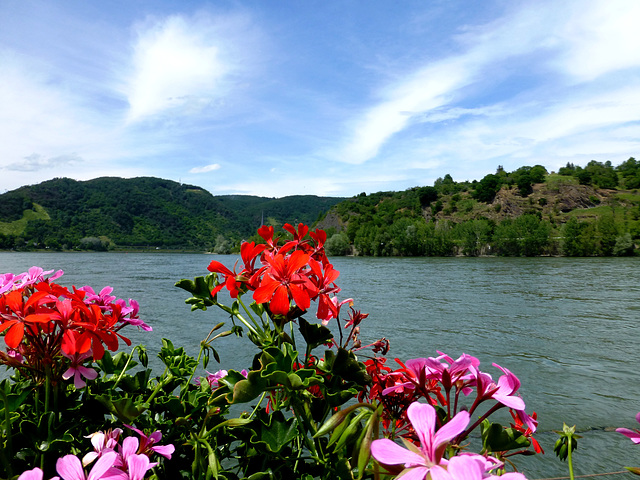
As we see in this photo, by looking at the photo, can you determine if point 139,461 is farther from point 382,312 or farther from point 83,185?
point 83,185

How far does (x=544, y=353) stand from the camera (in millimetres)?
6203

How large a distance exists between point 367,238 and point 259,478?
2732 inches

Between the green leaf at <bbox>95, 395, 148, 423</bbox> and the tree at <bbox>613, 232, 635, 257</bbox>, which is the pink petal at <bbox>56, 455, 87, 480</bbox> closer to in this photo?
the green leaf at <bbox>95, 395, 148, 423</bbox>

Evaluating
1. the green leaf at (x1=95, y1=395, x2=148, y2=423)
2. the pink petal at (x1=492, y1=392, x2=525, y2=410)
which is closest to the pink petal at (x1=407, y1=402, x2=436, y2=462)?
the pink petal at (x1=492, y1=392, x2=525, y2=410)

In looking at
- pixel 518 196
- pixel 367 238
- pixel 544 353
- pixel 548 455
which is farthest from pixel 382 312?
pixel 518 196

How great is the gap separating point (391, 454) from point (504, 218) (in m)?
86.1

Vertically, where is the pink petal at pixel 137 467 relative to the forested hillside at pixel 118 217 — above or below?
below

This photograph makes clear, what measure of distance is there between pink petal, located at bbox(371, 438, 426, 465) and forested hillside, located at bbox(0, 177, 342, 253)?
83684 mm

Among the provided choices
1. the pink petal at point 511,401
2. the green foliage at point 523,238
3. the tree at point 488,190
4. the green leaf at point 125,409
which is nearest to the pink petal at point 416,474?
the pink petal at point 511,401

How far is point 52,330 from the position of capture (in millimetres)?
941

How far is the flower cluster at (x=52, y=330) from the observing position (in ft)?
2.65

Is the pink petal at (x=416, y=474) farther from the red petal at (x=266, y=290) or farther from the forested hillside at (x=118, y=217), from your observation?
the forested hillside at (x=118, y=217)

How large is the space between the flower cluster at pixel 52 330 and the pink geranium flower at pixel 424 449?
0.68 meters

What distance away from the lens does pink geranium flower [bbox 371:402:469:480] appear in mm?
407
